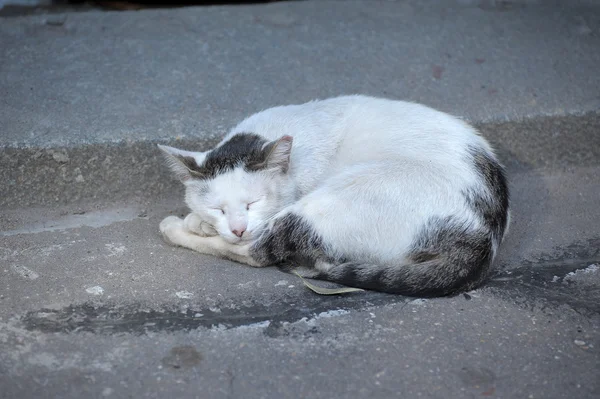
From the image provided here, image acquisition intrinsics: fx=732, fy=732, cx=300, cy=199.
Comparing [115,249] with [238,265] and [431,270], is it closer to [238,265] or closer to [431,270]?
[238,265]

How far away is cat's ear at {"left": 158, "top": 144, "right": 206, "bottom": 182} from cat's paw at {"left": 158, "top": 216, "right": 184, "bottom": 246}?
258 millimetres

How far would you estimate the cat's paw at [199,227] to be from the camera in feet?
11.5

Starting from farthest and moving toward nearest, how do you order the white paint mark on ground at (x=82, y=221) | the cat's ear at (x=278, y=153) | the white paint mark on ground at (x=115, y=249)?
1. the white paint mark on ground at (x=82, y=221)
2. the white paint mark on ground at (x=115, y=249)
3. the cat's ear at (x=278, y=153)

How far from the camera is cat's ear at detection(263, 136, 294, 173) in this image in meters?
3.26

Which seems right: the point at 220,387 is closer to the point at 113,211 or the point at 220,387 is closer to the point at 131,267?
the point at 131,267

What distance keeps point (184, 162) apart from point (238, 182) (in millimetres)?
263

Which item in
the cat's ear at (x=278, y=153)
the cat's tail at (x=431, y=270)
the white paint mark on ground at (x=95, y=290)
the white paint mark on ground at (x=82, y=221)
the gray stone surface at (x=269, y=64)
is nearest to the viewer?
the cat's tail at (x=431, y=270)

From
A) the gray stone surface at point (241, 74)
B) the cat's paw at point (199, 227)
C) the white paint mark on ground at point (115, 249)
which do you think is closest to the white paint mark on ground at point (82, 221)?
the gray stone surface at point (241, 74)

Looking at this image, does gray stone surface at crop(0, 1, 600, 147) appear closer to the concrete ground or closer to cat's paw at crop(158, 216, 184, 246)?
the concrete ground

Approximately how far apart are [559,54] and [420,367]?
296cm

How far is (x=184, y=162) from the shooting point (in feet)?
11.0

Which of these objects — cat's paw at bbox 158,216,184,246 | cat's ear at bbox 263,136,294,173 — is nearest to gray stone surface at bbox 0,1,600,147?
cat's paw at bbox 158,216,184,246

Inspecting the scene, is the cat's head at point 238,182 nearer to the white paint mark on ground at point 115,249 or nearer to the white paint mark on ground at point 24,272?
the white paint mark on ground at point 115,249

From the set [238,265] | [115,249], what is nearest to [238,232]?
[238,265]
